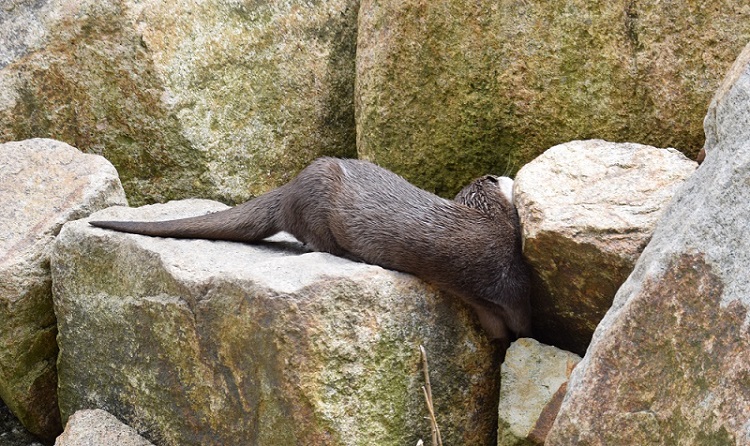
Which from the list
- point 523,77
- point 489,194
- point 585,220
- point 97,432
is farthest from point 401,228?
point 97,432

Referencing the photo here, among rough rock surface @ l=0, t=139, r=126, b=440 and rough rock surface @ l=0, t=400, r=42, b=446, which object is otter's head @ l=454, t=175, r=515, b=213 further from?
rough rock surface @ l=0, t=400, r=42, b=446

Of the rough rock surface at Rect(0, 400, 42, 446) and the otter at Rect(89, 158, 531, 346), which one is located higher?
the otter at Rect(89, 158, 531, 346)

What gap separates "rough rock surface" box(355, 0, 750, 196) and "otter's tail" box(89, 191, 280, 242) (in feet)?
2.34

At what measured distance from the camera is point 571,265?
9.93ft

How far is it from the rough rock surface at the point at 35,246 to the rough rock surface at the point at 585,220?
1577 mm

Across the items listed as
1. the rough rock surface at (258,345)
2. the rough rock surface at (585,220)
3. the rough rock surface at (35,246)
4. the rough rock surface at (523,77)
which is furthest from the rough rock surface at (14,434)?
the rough rock surface at (585,220)

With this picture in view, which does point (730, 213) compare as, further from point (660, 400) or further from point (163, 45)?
point (163, 45)

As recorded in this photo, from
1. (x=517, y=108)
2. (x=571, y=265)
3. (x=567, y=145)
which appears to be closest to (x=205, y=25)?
(x=517, y=108)

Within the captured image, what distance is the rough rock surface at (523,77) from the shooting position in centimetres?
345

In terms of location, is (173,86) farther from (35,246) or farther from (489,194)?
(489,194)

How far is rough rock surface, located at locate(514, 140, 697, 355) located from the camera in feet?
9.57

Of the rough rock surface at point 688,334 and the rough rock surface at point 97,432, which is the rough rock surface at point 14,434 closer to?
the rough rock surface at point 97,432

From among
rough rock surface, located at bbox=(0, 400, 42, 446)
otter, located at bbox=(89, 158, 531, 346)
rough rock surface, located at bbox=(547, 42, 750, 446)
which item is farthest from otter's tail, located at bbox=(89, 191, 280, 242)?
rough rock surface, located at bbox=(547, 42, 750, 446)

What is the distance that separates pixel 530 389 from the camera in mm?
3145
